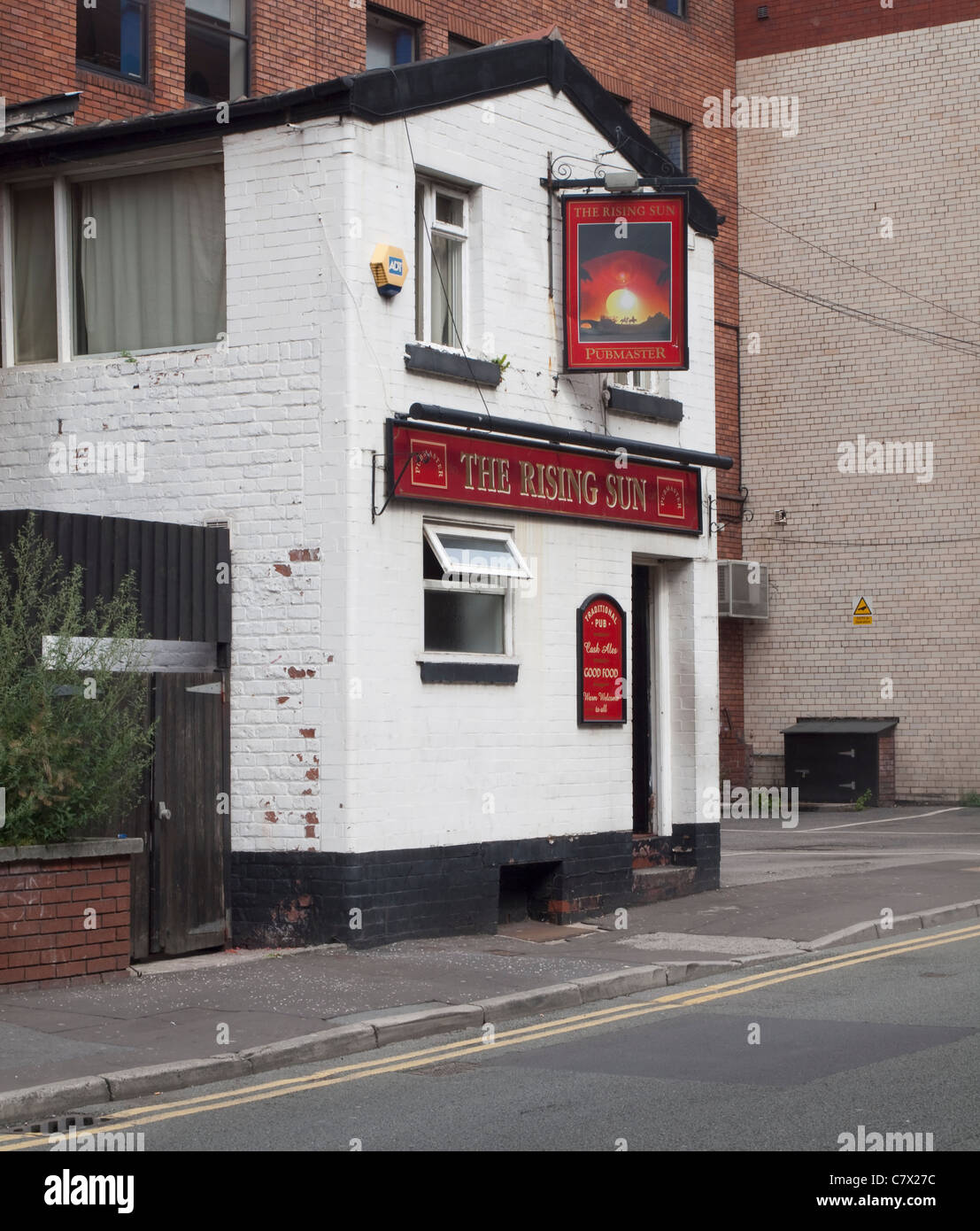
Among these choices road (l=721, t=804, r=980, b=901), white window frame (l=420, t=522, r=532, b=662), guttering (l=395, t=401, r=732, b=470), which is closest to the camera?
guttering (l=395, t=401, r=732, b=470)

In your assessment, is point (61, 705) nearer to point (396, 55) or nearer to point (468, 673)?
point (468, 673)

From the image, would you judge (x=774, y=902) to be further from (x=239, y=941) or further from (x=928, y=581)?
(x=928, y=581)

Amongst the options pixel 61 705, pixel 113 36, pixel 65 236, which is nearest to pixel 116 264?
→ pixel 65 236

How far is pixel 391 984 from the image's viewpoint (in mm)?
10484

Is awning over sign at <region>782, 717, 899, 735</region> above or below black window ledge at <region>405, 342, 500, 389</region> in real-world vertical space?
below

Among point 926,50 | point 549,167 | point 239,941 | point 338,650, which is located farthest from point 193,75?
point 926,50

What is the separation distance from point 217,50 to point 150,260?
6.71 meters

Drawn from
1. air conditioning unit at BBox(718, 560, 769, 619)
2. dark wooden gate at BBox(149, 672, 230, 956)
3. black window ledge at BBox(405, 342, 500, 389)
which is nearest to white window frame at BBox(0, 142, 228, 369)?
black window ledge at BBox(405, 342, 500, 389)

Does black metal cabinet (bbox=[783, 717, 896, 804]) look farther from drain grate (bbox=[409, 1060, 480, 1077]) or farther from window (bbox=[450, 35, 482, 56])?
drain grate (bbox=[409, 1060, 480, 1077])

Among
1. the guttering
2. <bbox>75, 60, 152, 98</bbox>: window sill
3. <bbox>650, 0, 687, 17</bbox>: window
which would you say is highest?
<bbox>650, 0, 687, 17</bbox>: window

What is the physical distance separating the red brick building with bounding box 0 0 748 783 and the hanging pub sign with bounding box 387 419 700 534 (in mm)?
3641

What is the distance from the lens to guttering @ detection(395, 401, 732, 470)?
12.3 meters

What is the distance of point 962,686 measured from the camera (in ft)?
87.6

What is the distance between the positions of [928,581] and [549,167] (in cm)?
1511
